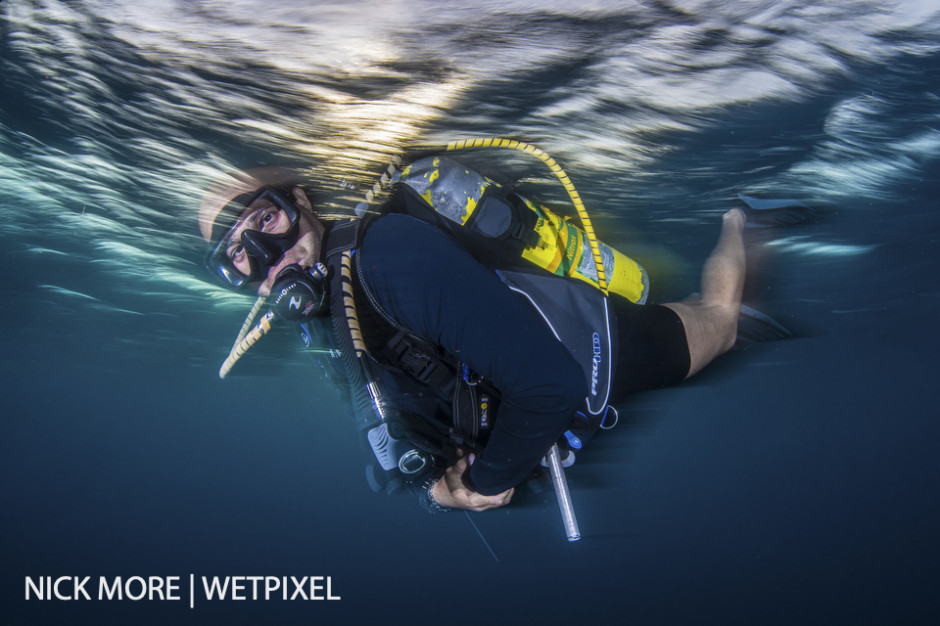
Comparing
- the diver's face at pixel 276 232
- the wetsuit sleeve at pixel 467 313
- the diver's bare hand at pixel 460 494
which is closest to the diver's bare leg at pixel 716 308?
the wetsuit sleeve at pixel 467 313

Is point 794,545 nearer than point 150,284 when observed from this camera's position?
No

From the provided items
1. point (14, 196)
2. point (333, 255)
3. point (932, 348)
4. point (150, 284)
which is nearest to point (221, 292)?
point (150, 284)

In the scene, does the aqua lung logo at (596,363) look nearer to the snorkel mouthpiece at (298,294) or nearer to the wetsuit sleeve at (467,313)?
the wetsuit sleeve at (467,313)

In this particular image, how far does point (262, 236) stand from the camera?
2852 millimetres

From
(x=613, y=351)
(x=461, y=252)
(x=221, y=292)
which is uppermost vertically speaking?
(x=461, y=252)

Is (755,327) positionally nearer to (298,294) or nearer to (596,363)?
(596,363)

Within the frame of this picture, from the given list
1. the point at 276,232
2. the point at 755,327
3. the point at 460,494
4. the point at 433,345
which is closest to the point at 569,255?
the point at 433,345

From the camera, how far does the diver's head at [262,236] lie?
2.88 m

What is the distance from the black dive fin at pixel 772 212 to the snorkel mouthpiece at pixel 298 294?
14.0 feet

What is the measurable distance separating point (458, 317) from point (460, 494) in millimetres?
1599

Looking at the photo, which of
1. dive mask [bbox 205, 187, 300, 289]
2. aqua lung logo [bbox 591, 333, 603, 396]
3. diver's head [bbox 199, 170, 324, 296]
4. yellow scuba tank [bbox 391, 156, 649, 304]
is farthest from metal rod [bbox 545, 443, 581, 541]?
dive mask [bbox 205, 187, 300, 289]

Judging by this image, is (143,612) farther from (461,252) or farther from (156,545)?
(461,252)

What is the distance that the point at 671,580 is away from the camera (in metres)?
33.4

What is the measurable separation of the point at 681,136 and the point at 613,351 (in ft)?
6.30
